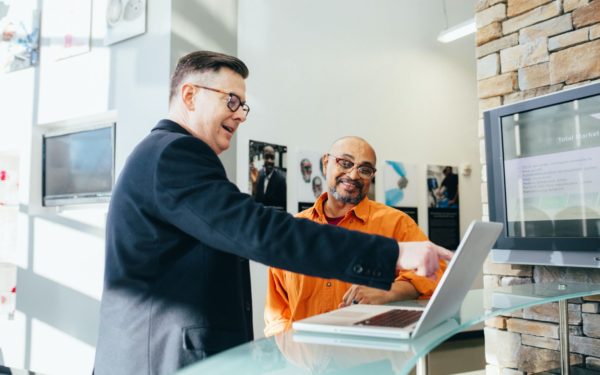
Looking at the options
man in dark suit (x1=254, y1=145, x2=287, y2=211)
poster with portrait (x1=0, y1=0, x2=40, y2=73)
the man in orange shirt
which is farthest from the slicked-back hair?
poster with portrait (x1=0, y1=0, x2=40, y2=73)

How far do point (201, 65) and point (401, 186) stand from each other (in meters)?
4.22

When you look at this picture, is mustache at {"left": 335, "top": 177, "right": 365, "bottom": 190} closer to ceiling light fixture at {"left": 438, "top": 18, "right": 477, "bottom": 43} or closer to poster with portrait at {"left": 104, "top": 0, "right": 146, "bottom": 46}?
poster with portrait at {"left": 104, "top": 0, "right": 146, "bottom": 46}

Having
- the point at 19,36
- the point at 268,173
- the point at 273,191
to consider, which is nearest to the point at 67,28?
the point at 19,36

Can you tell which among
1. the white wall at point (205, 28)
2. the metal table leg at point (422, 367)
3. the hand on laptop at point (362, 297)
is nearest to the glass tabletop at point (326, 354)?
the metal table leg at point (422, 367)

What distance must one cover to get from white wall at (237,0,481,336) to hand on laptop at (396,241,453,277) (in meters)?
3.14

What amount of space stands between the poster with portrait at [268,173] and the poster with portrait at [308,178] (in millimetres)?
159

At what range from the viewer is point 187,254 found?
1.32 meters

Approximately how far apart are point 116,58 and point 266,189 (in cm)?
150

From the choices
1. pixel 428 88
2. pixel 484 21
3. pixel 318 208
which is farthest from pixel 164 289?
pixel 428 88

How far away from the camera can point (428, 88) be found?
6012 millimetres

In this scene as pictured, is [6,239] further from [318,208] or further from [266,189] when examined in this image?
[318,208]

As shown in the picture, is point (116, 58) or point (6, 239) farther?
point (6, 239)

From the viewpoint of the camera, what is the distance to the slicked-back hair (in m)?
1.58

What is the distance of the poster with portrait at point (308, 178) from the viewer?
4.68 meters
